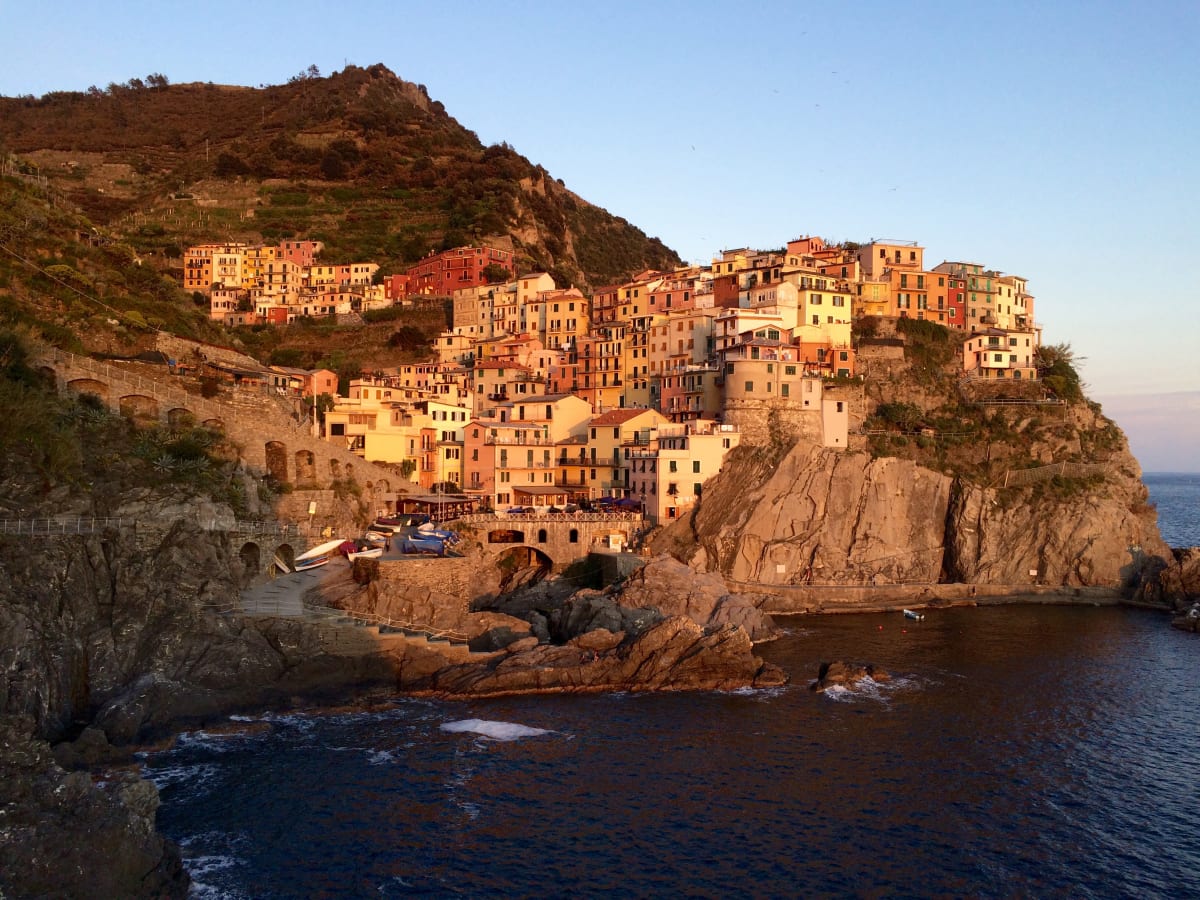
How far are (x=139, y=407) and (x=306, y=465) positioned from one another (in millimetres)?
9173

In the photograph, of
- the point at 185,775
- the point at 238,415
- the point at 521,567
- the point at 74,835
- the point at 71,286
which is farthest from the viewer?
the point at 521,567

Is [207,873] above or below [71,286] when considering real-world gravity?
below

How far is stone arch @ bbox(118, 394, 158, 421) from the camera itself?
48.1 metres

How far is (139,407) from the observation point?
4925cm

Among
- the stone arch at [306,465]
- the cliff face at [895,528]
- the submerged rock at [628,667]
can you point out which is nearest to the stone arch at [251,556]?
the submerged rock at [628,667]

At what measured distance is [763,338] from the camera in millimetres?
69938

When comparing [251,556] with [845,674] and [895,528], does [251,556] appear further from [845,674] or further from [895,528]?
[895,528]

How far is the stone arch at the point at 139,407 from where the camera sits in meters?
48.1

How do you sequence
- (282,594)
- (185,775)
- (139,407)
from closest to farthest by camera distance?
(185,775), (282,594), (139,407)

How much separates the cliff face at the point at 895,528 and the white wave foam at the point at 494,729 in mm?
25399

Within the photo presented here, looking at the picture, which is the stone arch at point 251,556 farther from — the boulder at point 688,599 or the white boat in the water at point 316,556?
the boulder at point 688,599

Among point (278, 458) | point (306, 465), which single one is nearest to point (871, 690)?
point (306, 465)

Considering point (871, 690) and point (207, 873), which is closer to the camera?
point (207, 873)

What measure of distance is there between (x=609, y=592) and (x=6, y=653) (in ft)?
92.4
